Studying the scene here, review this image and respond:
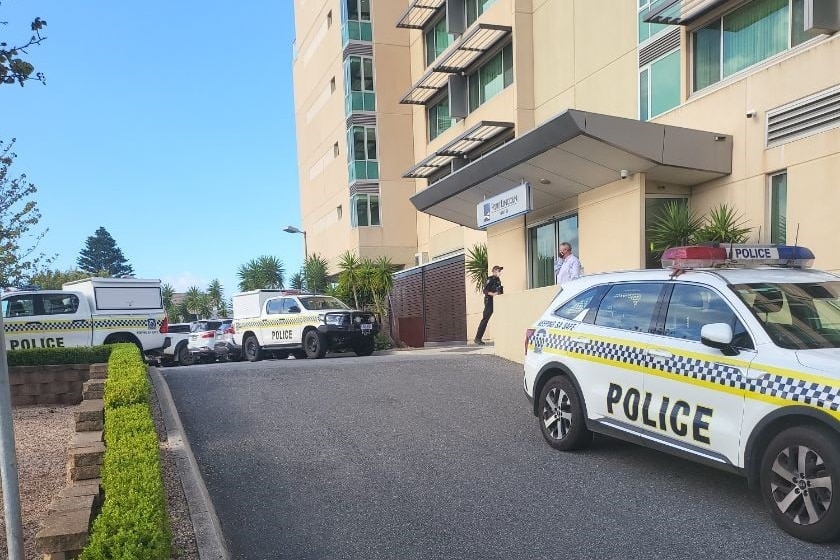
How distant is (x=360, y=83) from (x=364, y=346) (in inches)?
710

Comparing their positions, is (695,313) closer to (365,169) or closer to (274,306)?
(274,306)

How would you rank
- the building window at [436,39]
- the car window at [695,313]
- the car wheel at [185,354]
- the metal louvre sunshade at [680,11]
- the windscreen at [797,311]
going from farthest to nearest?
1. the building window at [436,39]
2. the car wheel at [185,354]
3. the metal louvre sunshade at [680,11]
4. the car window at [695,313]
5. the windscreen at [797,311]

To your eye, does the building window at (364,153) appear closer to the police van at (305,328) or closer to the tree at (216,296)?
the police van at (305,328)

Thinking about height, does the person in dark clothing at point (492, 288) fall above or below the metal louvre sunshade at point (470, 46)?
below

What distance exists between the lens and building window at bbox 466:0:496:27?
21278 mm

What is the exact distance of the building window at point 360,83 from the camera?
30.6 meters

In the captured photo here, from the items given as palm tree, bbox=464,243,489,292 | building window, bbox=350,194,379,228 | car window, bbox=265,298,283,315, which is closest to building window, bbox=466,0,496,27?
palm tree, bbox=464,243,489,292

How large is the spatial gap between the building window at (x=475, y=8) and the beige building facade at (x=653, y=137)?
11.3 feet

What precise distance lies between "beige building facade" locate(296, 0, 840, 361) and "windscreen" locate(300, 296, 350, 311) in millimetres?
3574

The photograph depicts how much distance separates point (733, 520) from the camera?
14.5 ft

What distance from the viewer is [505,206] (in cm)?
1320

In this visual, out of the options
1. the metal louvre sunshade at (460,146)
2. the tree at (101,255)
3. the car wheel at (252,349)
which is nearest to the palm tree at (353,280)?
the metal louvre sunshade at (460,146)

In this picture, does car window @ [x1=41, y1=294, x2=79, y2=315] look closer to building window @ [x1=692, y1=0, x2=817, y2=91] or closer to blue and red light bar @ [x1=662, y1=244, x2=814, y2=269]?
blue and red light bar @ [x1=662, y1=244, x2=814, y2=269]

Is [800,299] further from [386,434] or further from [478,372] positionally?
[478,372]
